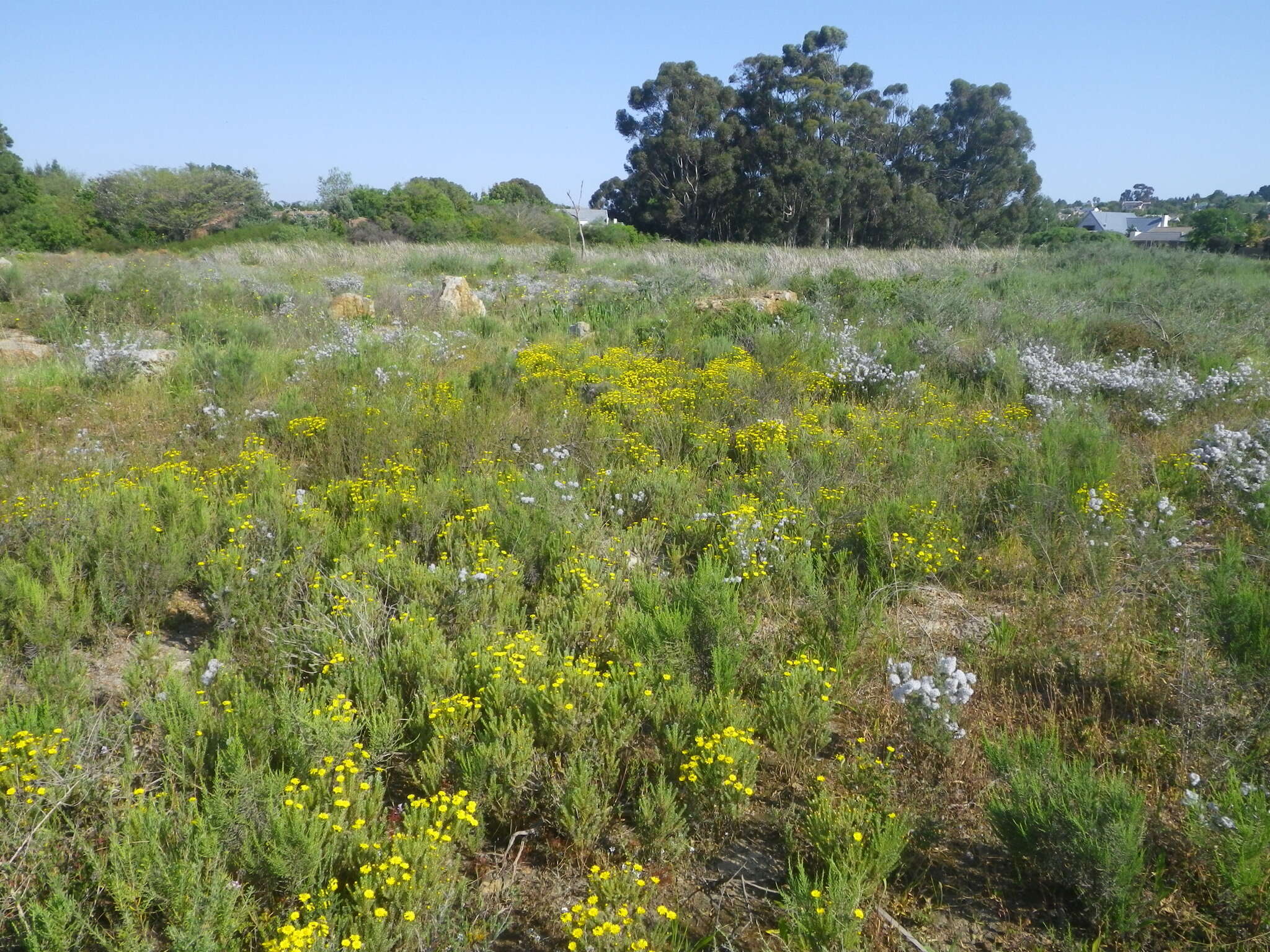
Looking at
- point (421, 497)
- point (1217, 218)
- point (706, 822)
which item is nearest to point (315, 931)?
point (706, 822)

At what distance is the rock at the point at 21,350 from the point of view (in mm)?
8680

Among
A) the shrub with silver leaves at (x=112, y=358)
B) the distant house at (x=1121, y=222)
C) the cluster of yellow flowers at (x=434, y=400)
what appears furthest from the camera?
the distant house at (x=1121, y=222)

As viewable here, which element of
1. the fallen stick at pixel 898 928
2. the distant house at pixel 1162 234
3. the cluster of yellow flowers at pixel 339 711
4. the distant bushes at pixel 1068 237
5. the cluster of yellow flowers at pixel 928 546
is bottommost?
the fallen stick at pixel 898 928

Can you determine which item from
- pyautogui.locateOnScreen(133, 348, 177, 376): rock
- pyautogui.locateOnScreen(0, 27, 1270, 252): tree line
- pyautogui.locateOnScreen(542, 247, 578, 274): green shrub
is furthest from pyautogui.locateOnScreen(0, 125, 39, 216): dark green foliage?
pyautogui.locateOnScreen(133, 348, 177, 376): rock

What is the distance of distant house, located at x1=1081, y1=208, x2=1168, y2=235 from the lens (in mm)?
59531

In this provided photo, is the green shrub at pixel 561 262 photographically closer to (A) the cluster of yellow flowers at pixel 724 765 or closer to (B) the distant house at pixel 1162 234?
(A) the cluster of yellow flowers at pixel 724 765

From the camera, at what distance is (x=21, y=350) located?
8.91 metres

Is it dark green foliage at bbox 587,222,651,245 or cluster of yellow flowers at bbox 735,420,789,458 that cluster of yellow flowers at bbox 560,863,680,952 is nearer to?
cluster of yellow flowers at bbox 735,420,789,458

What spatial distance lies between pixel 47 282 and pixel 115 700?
11386 mm

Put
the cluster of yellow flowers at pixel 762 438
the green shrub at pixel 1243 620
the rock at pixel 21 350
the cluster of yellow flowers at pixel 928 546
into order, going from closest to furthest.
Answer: the green shrub at pixel 1243 620 → the cluster of yellow flowers at pixel 928 546 → the cluster of yellow flowers at pixel 762 438 → the rock at pixel 21 350

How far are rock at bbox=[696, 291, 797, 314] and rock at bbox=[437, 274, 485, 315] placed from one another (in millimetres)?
3431

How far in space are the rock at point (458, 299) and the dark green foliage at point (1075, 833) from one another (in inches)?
428

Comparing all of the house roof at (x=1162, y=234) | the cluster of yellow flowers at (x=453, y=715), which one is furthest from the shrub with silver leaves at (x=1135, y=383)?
the house roof at (x=1162, y=234)

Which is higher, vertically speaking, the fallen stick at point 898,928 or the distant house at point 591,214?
the distant house at point 591,214
